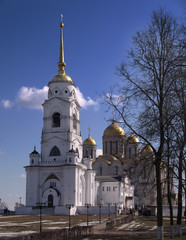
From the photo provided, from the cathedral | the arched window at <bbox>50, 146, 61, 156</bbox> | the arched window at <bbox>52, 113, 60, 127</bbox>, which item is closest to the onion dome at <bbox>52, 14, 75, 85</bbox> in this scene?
the cathedral

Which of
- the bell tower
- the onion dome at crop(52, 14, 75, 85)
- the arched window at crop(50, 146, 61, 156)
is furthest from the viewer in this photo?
the onion dome at crop(52, 14, 75, 85)

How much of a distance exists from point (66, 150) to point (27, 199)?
939 cm

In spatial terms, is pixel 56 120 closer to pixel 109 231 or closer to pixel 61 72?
pixel 61 72

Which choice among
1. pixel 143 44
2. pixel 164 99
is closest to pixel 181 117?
pixel 164 99

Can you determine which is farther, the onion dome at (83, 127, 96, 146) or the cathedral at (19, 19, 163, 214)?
the onion dome at (83, 127, 96, 146)

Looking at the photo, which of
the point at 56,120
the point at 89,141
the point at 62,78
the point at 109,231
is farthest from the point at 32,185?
the point at 109,231

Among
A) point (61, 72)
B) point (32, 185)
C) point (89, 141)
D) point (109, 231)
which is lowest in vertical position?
point (109, 231)

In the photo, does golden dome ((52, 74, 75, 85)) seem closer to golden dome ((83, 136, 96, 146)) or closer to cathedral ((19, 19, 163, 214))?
cathedral ((19, 19, 163, 214))

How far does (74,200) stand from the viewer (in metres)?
54.6

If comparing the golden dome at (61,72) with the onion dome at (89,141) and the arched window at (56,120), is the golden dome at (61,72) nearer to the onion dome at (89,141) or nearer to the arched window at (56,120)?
the arched window at (56,120)

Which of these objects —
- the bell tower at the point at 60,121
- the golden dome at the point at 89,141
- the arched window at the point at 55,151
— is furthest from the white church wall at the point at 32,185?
the golden dome at the point at 89,141

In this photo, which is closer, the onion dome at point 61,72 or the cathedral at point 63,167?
the cathedral at point 63,167

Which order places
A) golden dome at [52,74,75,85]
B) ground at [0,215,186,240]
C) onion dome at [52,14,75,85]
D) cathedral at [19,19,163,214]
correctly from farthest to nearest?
onion dome at [52,14,75,85]
golden dome at [52,74,75,85]
cathedral at [19,19,163,214]
ground at [0,215,186,240]

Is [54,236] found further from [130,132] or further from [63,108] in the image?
[63,108]
